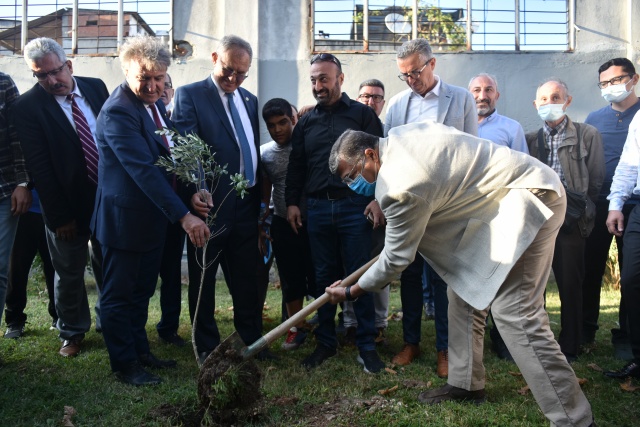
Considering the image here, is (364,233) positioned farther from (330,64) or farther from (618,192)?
(618,192)

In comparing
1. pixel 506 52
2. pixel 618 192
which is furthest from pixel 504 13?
pixel 618 192

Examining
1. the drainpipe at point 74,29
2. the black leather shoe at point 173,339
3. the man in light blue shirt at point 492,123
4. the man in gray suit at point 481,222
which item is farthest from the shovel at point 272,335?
the drainpipe at point 74,29

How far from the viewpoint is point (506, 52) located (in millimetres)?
10016

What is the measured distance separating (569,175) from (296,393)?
2.96 m

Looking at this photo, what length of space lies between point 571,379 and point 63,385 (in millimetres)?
3349

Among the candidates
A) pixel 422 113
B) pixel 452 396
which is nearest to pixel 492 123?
pixel 422 113

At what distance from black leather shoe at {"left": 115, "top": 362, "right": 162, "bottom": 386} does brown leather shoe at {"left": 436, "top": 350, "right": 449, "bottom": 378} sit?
2038 millimetres

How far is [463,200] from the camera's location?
12.6 ft

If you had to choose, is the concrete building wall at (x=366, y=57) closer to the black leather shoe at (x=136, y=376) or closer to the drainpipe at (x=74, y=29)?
the drainpipe at (x=74, y=29)

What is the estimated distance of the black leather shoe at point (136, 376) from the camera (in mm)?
4676

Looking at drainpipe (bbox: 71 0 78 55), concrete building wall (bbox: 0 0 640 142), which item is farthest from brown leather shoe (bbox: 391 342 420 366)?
drainpipe (bbox: 71 0 78 55)

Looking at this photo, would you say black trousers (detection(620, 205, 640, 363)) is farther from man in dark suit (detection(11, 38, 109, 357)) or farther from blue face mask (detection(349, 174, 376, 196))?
man in dark suit (detection(11, 38, 109, 357))

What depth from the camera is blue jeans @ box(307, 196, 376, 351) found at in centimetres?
521

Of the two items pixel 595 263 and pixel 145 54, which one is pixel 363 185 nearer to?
pixel 145 54
